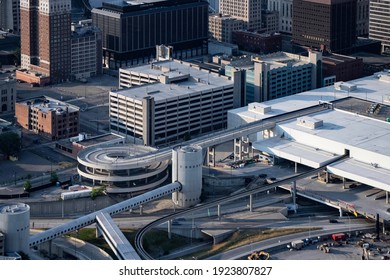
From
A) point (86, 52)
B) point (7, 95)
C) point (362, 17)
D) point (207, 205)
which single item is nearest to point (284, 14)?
point (362, 17)

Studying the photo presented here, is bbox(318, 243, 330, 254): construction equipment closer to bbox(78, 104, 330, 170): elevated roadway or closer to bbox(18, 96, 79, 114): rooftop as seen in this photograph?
bbox(78, 104, 330, 170): elevated roadway

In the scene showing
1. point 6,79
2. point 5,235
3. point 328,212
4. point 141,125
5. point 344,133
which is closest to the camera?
point 5,235

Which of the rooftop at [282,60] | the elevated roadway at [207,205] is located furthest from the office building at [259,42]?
the elevated roadway at [207,205]

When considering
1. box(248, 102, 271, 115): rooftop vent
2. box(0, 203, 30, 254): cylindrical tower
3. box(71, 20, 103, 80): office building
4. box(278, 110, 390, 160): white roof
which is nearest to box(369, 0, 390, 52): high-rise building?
box(71, 20, 103, 80): office building

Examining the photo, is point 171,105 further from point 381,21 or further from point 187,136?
point 381,21

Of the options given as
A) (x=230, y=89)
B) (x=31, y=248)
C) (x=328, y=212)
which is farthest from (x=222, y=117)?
(x=31, y=248)
